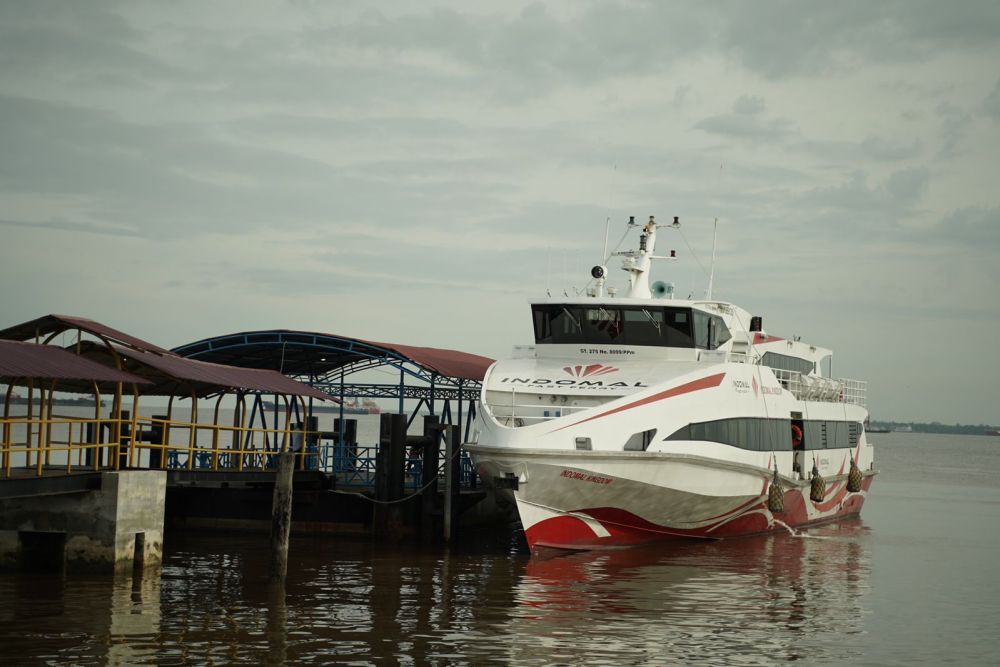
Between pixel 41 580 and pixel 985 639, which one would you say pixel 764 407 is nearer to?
pixel 985 639

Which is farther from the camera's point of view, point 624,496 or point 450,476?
point 450,476

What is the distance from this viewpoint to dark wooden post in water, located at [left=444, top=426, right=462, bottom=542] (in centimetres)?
2872

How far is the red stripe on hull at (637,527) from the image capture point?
25453mm

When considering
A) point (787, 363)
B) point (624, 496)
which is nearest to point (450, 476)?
point (624, 496)

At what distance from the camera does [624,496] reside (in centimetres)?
2547

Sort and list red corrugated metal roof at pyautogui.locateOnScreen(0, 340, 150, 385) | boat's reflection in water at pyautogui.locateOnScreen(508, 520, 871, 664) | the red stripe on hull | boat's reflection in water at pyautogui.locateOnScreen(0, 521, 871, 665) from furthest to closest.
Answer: the red stripe on hull, red corrugated metal roof at pyautogui.locateOnScreen(0, 340, 150, 385), boat's reflection in water at pyautogui.locateOnScreen(508, 520, 871, 664), boat's reflection in water at pyautogui.locateOnScreen(0, 521, 871, 665)

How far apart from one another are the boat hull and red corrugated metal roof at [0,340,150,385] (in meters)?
8.08

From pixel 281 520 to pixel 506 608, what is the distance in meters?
4.87

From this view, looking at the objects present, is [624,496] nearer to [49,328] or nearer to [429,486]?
[429,486]

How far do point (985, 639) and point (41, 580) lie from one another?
17.1 metres

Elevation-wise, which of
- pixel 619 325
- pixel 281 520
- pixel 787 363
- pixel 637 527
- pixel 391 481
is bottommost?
pixel 637 527

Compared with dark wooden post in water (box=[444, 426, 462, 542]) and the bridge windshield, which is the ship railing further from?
dark wooden post in water (box=[444, 426, 462, 542])

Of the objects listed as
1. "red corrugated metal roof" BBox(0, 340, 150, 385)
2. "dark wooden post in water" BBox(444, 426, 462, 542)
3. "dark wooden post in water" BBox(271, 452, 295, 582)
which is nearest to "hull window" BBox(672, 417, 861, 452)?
"dark wooden post in water" BBox(444, 426, 462, 542)

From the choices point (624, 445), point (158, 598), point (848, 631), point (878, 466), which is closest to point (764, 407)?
point (624, 445)
